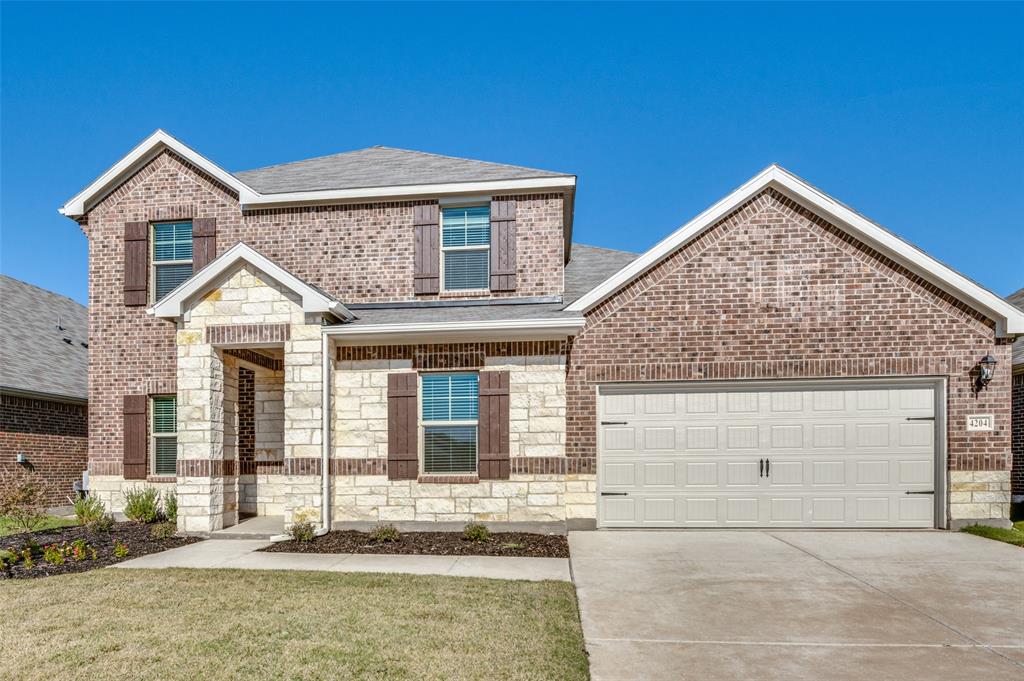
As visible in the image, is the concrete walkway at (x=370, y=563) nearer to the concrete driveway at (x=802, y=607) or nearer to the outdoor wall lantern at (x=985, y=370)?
the concrete driveway at (x=802, y=607)

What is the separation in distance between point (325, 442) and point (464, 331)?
2.87 metres

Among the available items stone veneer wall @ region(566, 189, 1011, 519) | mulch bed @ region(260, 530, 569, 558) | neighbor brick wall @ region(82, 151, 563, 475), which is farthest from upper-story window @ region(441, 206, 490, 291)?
mulch bed @ region(260, 530, 569, 558)

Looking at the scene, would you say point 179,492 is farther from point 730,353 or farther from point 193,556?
point 730,353

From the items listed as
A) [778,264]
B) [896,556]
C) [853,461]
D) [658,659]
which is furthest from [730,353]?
[658,659]

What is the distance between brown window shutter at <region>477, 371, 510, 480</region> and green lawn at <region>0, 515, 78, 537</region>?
829 centimetres

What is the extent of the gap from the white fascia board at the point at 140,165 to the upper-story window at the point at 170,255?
1.19 meters

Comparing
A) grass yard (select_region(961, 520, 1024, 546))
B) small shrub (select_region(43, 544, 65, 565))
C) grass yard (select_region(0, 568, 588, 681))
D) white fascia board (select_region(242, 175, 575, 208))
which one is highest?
white fascia board (select_region(242, 175, 575, 208))

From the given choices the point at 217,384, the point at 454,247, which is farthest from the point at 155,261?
the point at 454,247

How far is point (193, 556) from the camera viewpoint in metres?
8.67

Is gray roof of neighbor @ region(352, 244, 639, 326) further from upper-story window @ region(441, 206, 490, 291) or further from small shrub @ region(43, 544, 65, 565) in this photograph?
small shrub @ region(43, 544, 65, 565)

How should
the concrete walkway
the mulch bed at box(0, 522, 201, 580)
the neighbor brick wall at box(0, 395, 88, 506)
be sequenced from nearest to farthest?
the concrete walkway < the mulch bed at box(0, 522, 201, 580) < the neighbor brick wall at box(0, 395, 88, 506)

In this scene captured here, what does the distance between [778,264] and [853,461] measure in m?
3.46

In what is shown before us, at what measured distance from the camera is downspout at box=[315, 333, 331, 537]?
10.0m

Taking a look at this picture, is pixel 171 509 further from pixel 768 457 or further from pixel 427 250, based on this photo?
pixel 768 457
